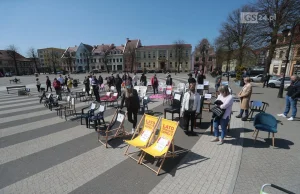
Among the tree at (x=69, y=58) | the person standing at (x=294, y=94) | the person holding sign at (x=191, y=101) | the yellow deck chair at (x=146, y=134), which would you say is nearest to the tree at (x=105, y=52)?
the tree at (x=69, y=58)

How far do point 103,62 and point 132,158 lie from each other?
7351 centimetres

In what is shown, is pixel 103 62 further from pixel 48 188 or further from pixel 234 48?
pixel 48 188

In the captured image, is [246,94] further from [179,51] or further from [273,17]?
[179,51]

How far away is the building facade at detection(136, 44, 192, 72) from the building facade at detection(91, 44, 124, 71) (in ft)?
30.4

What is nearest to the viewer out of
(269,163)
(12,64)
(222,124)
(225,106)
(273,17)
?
(269,163)

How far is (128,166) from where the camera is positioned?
3.97 m

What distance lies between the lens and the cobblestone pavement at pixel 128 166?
3.29 m

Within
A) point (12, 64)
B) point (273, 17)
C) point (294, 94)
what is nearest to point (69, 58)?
point (12, 64)

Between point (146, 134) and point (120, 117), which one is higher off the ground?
point (120, 117)

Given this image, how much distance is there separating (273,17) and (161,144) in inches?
889

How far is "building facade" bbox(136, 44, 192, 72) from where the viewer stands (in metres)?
60.4

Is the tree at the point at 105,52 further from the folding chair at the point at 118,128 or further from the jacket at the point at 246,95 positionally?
the jacket at the point at 246,95

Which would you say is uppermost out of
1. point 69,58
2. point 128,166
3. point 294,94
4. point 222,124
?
point 69,58

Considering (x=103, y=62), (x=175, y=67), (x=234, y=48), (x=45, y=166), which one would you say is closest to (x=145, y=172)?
(x=45, y=166)
